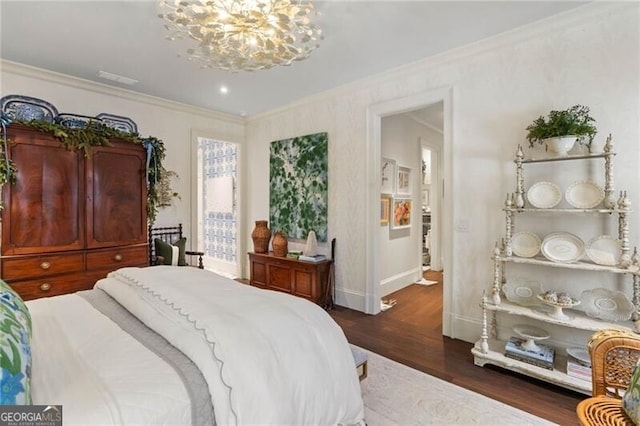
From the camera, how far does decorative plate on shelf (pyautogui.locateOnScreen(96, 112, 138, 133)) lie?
355cm

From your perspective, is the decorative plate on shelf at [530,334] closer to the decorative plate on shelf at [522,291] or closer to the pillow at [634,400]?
the decorative plate on shelf at [522,291]

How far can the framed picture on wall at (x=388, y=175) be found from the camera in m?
4.20

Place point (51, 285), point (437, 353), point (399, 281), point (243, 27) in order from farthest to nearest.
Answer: point (399, 281), point (51, 285), point (437, 353), point (243, 27)

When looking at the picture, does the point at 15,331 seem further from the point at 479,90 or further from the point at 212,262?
the point at 212,262

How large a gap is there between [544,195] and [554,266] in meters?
0.53

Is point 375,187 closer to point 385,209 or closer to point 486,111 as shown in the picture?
point 385,209

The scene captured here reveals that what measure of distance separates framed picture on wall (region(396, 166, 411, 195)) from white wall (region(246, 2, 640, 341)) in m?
1.18

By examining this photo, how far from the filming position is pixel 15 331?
99cm

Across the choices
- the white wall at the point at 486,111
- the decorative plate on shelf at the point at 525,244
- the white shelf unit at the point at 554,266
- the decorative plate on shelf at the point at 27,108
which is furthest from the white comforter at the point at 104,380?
the decorative plate on shelf at the point at 27,108

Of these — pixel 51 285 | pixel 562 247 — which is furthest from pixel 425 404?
pixel 51 285

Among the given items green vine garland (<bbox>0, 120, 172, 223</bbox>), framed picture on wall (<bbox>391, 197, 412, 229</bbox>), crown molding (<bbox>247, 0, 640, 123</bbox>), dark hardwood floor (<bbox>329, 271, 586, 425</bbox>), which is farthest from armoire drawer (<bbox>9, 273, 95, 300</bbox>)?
framed picture on wall (<bbox>391, 197, 412, 229</bbox>)

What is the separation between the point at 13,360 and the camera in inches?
33.6

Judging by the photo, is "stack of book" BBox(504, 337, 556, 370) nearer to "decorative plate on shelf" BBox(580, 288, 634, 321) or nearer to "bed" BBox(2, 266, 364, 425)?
"decorative plate on shelf" BBox(580, 288, 634, 321)

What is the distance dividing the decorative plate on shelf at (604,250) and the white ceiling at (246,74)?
1.67 meters
